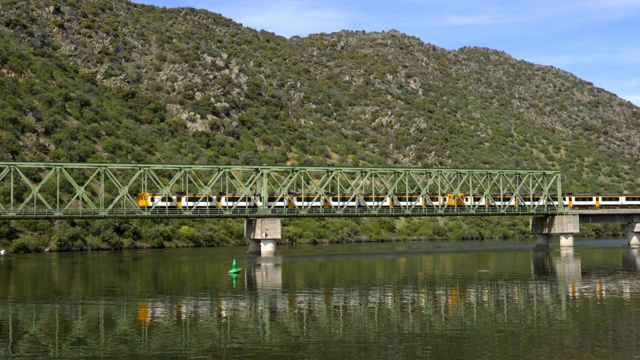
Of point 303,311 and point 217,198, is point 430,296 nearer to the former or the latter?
point 303,311

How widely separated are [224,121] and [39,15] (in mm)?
48598

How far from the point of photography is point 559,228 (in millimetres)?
114812

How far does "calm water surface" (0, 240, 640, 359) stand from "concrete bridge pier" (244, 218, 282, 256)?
2428 cm

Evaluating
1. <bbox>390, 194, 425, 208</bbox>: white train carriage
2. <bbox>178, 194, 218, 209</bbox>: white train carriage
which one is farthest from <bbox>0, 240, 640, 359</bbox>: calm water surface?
<bbox>390, 194, 425, 208</bbox>: white train carriage

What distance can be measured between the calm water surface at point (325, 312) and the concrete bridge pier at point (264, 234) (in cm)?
2428

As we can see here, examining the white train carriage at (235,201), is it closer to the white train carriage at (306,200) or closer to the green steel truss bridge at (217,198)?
the green steel truss bridge at (217,198)

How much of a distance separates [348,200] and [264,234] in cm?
2036

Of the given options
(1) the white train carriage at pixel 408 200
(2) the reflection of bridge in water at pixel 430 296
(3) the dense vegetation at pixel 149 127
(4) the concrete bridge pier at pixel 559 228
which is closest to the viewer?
(2) the reflection of bridge in water at pixel 430 296

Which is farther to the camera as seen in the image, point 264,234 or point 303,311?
point 264,234

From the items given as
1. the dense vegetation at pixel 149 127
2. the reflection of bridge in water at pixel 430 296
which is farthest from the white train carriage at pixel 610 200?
the reflection of bridge in water at pixel 430 296

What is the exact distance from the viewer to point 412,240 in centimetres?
14962

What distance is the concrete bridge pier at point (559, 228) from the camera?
11412cm

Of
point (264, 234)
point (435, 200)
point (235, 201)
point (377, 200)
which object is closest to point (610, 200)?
point (435, 200)

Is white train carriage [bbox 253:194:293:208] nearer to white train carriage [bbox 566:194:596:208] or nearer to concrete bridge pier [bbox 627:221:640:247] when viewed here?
white train carriage [bbox 566:194:596:208]
